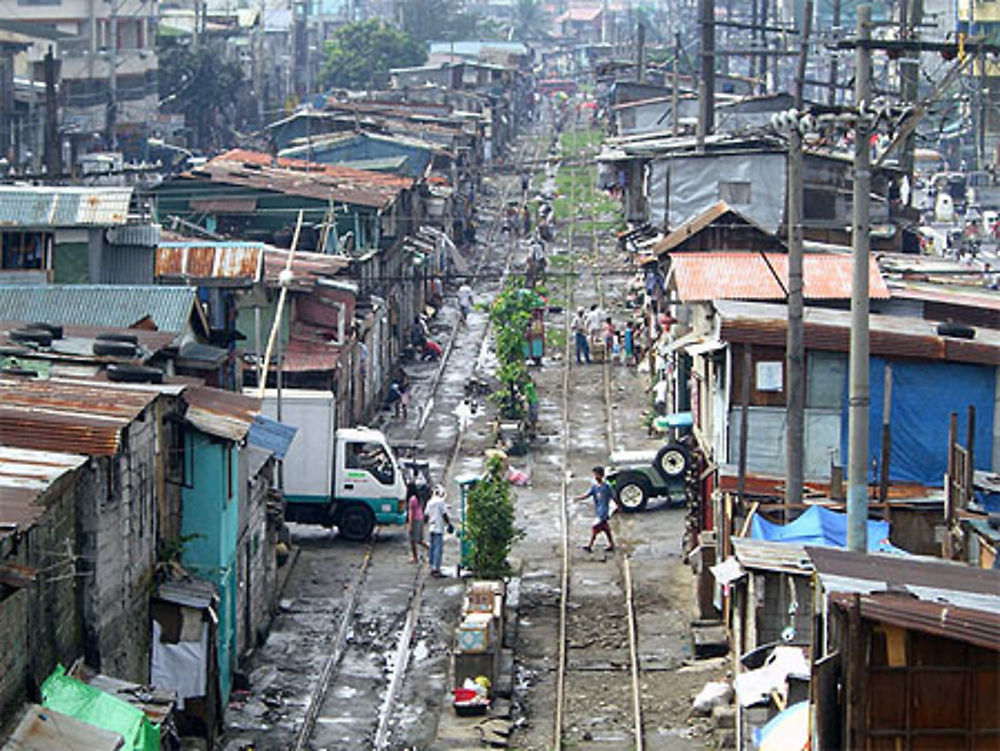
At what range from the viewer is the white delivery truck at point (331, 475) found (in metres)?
30.0

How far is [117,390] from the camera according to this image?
19.5 m

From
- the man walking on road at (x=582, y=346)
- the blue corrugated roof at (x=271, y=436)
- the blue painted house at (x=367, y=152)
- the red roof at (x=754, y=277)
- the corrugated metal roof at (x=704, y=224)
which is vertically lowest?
the man walking on road at (x=582, y=346)

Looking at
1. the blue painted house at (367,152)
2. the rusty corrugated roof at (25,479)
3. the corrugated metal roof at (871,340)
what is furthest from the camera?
the blue painted house at (367,152)

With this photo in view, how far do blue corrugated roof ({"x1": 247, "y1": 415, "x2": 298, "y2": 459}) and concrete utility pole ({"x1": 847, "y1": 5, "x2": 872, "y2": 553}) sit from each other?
10.4 m

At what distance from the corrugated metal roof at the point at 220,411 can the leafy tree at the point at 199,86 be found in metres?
63.8

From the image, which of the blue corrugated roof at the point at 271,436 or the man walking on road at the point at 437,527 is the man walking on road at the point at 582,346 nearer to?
the man walking on road at the point at 437,527

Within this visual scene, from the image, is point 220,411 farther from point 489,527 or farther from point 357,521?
point 357,521

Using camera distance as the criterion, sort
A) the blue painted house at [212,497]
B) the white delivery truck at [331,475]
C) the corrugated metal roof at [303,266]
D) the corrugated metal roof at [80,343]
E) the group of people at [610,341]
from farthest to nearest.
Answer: the group of people at [610,341] < the corrugated metal roof at [303,266] < the white delivery truck at [331,475] < the blue painted house at [212,497] < the corrugated metal roof at [80,343]

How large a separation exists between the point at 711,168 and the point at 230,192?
10.3 m

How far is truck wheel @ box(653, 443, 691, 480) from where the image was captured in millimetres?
32000

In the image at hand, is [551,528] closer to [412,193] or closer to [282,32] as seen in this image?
[412,193]

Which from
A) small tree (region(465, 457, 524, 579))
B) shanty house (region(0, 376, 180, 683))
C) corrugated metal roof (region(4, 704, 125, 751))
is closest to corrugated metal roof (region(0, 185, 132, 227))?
small tree (region(465, 457, 524, 579))

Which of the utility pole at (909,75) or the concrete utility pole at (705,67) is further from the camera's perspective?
the concrete utility pole at (705,67)

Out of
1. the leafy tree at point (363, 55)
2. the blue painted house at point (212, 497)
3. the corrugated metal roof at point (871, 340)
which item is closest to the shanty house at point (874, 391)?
the corrugated metal roof at point (871, 340)
